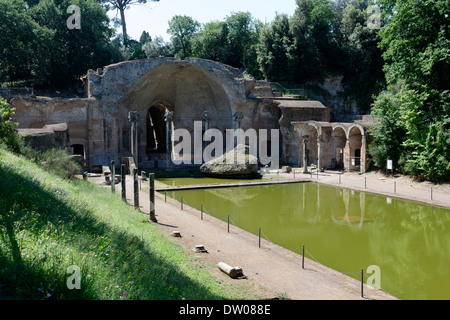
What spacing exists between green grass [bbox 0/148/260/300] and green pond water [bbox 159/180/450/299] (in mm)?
4266

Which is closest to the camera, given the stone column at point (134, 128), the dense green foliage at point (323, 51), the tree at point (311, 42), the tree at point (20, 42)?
the dense green foliage at point (323, 51)

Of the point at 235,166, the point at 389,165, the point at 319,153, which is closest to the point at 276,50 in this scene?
the point at 319,153

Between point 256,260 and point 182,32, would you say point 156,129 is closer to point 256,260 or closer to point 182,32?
point 182,32

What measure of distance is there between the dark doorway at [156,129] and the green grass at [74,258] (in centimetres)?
→ 3220

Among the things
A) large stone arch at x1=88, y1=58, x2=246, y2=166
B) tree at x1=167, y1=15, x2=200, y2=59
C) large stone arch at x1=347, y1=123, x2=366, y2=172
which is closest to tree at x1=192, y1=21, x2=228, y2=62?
tree at x1=167, y1=15, x2=200, y2=59

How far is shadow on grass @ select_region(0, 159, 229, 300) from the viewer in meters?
4.95

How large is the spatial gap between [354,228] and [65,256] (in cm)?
1131

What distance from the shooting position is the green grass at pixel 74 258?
500cm

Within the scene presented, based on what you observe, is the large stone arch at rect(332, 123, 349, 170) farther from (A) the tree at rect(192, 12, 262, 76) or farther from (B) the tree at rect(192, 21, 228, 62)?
(B) the tree at rect(192, 21, 228, 62)

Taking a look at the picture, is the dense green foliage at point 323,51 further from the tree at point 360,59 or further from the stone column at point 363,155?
the stone column at point 363,155

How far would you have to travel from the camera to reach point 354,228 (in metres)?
14.3

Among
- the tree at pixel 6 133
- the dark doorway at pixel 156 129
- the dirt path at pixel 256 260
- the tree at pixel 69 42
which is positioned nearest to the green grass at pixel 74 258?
the dirt path at pixel 256 260

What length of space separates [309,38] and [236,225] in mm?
36820
